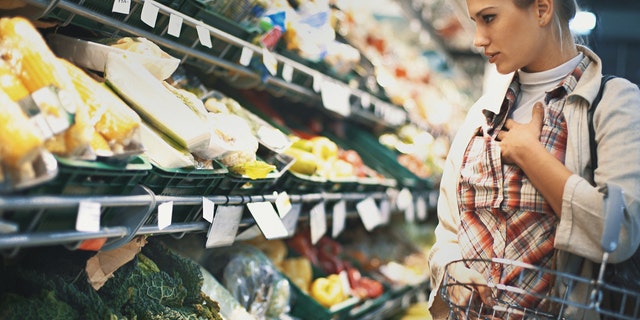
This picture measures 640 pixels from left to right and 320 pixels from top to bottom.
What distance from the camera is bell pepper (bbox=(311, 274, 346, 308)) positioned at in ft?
10.6

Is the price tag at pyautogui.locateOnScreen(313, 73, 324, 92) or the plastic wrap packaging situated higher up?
the price tag at pyautogui.locateOnScreen(313, 73, 324, 92)

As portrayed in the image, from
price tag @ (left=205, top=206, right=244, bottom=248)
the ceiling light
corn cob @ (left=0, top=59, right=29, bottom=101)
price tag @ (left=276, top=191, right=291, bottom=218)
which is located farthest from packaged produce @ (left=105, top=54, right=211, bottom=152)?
the ceiling light

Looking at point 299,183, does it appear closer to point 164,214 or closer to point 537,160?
point 164,214

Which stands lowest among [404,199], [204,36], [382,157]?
[404,199]

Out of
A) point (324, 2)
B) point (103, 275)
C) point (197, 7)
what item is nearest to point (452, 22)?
point (324, 2)

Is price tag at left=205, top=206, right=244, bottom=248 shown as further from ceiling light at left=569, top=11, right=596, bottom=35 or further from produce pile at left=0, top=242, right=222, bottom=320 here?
ceiling light at left=569, top=11, right=596, bottom=35

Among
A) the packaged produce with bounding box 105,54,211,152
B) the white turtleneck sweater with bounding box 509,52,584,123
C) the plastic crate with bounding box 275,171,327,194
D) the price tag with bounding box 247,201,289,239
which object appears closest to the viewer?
the packaged produce with bounding box 105,54,211,152

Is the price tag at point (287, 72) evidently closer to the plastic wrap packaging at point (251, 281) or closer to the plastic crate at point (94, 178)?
the plastic wrap packaging at point (251, 281)

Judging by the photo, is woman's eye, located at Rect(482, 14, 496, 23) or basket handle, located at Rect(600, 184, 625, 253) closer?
basket handle, located at Rect(600, 184, 625, 253)

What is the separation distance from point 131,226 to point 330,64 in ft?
6.42

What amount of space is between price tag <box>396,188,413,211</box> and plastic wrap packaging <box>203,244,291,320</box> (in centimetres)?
118

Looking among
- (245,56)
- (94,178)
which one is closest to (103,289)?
(94,178)

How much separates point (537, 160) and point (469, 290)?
41 cm

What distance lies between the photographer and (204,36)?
2270 millimetres
